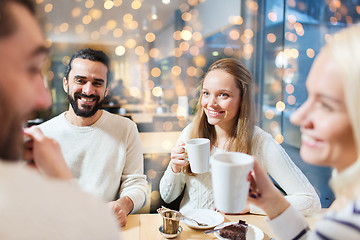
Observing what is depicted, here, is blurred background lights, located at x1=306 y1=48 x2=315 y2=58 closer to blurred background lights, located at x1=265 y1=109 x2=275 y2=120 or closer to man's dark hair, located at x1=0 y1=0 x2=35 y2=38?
blurred background lights, located at x1=265 y1=109 x2=275 y2=120

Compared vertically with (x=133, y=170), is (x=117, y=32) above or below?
above

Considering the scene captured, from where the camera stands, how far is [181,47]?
4895mm

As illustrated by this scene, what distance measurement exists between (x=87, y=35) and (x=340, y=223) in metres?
5.42

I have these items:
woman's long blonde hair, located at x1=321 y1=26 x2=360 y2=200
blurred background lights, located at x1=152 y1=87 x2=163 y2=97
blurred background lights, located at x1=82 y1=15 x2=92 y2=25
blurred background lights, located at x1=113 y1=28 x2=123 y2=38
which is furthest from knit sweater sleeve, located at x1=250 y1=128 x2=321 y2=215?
blurred background lights, located at x1=82 y1=15 x2=92 y2=25

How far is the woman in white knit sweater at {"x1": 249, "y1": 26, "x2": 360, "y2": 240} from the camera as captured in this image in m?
0.54

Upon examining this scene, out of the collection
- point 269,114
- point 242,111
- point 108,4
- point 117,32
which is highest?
point 108,4

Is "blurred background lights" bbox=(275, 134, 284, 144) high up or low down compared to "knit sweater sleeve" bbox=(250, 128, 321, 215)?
down

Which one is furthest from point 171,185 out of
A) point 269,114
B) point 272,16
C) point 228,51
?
point 228,51

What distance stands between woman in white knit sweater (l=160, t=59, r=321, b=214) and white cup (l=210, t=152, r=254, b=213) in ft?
2.60

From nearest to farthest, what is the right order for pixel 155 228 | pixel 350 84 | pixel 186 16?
pixel 350 84 < pixel 155 228 < pixel 186 16

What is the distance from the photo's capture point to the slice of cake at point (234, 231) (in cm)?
110

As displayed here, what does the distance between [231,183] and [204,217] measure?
64cm

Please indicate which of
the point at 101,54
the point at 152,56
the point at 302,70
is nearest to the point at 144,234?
the point at 101,54

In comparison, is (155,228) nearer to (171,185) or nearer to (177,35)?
(171,185)
